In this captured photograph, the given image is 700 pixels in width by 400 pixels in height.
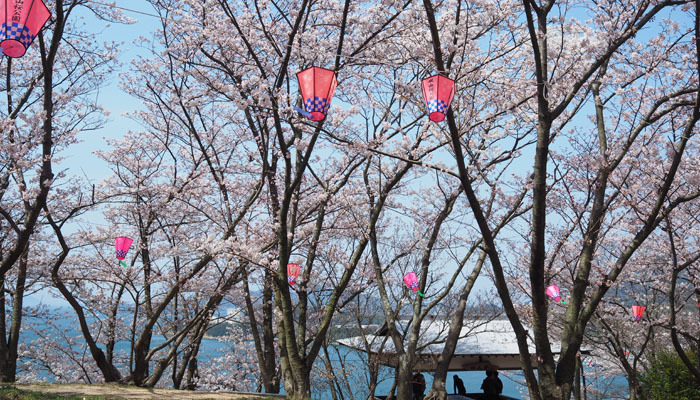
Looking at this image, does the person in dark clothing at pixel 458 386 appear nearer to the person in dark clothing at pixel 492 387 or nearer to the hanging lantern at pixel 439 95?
the person in dark clothing at pixel 492 387

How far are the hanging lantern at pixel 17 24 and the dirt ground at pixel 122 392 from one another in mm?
4053

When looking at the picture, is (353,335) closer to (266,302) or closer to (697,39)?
(266,302)

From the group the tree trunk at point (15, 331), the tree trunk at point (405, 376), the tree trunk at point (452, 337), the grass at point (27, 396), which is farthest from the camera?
the tree trunk at point (15, 331)

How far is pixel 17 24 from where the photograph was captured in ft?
14.0

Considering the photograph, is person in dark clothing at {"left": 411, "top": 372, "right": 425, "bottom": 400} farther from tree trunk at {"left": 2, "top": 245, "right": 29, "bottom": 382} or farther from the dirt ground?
tree trunk at {"left": 2, "top": 245, "right": 29, "bottom": 382}

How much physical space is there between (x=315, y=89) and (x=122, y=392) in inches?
193

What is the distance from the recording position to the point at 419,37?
7227 mm

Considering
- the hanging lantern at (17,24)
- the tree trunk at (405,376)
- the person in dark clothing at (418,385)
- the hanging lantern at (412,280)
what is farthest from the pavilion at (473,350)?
the hanging lantern at (17,24)

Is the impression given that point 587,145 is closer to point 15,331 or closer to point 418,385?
point 418,385

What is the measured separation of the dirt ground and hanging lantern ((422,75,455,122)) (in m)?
4.68

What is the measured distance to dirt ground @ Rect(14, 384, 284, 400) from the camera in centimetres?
654

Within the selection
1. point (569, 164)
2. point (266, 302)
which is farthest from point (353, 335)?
point (569, 164)

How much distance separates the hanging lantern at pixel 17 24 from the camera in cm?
423

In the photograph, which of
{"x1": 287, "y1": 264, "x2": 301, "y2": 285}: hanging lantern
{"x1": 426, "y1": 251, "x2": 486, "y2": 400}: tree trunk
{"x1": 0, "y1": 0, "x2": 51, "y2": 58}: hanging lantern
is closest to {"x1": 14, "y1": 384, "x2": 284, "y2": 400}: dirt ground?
{"x1": 287, "y1": 264, "x2": 301, "y2": 285}: hanging lantern
